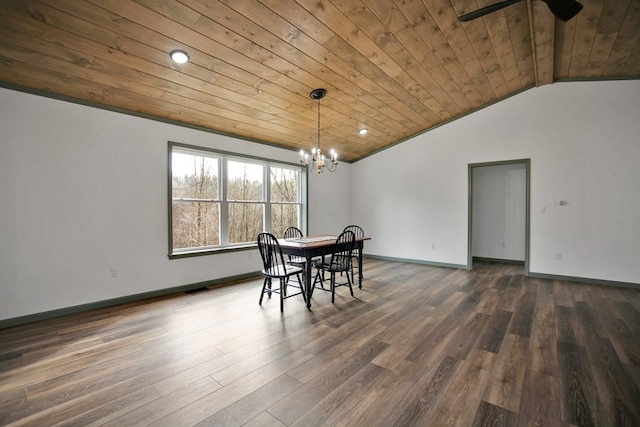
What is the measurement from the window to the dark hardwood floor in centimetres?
117

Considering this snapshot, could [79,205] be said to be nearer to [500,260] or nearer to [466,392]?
[466,392]

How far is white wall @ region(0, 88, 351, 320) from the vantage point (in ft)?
9.84

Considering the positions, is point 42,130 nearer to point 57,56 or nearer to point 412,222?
point 57,56

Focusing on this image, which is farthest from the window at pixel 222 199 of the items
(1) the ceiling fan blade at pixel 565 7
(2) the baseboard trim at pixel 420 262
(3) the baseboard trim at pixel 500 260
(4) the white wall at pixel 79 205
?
(3) the baseboard trim at pixel 500 260

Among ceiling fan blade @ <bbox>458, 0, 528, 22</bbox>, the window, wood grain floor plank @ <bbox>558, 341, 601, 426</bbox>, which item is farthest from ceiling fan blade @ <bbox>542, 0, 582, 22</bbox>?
the window

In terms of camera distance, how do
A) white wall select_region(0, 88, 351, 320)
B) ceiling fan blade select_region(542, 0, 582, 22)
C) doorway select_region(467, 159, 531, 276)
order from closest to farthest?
ceiling fan blade select_region(542, 0, 582, 22) → white wall select_region(0, 88, 351, 320) → doorway select_region(467, 159, 531, 276)

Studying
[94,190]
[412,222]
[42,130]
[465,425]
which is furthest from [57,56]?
[412,222]

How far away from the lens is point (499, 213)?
21.8 feet

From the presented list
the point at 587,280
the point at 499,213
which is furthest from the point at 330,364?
the point at 499,213

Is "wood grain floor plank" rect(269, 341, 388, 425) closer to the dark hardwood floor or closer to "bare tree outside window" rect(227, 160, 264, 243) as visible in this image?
the dark hardwood floor

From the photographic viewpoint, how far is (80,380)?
2.10 m

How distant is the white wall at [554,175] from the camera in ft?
14.9

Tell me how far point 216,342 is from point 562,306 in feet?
13.8

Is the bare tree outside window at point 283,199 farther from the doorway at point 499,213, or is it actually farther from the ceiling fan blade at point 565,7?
the ceiling fan blade at point 565,7
